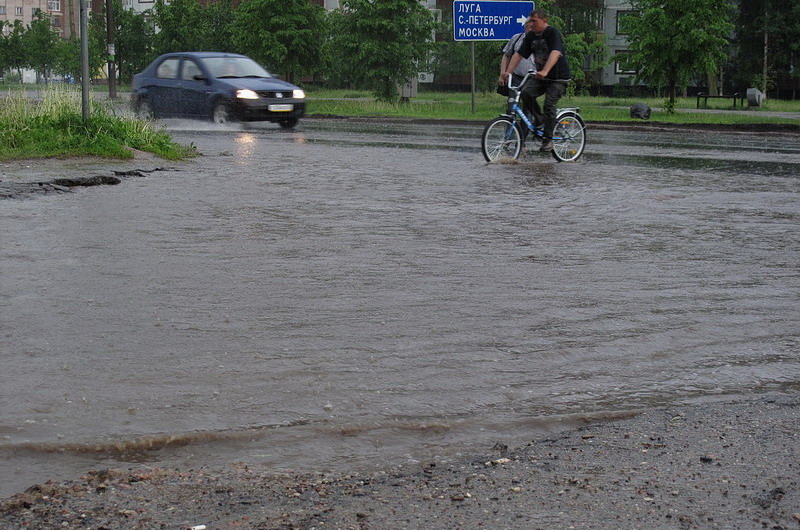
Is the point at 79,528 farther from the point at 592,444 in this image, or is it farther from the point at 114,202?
the point at 114,202

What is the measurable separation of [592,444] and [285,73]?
1667 inches

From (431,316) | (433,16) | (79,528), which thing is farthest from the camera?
(433,16)

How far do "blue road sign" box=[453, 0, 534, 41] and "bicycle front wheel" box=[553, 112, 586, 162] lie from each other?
15953mm

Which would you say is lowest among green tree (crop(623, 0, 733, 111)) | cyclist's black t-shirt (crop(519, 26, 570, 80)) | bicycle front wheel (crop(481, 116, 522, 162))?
bicycle front wheel (crop(481, 116, 522, 162))

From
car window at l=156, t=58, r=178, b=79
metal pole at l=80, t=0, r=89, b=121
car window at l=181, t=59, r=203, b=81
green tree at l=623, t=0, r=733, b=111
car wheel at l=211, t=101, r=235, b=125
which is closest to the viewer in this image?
metal pole at l=80, t=0, r=89, b=121

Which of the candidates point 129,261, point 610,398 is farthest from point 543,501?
point 129,261

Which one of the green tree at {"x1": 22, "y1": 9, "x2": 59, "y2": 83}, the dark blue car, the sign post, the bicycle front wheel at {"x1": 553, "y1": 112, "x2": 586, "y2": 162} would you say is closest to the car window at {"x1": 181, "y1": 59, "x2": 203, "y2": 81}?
the dark blue car

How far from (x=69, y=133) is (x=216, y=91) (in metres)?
9.30

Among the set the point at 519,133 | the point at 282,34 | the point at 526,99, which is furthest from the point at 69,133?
the point at 282,34

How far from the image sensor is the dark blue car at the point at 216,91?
938 inches

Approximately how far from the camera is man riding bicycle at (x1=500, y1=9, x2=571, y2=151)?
15.3 metres

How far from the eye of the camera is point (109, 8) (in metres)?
53.9

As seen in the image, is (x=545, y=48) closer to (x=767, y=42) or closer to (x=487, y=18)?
(x=487, y=18)

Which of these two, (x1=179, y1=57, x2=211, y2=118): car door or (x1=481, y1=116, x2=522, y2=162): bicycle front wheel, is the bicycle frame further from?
(x1=179, y1=57, x2=211, y2=118): car door
